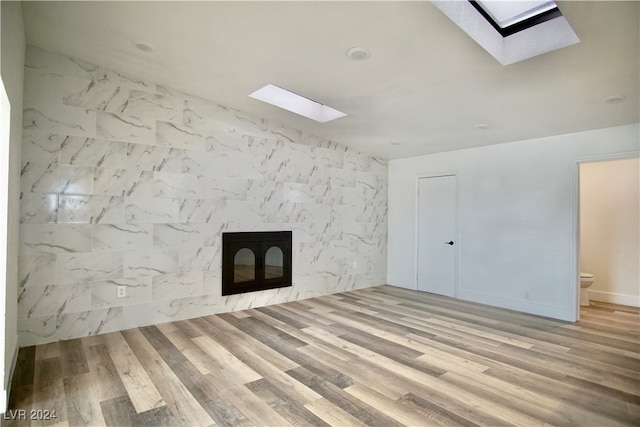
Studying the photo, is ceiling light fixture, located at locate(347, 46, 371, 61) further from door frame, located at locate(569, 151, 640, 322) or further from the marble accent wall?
door frame, located at locate(569, 151, 640, 322)

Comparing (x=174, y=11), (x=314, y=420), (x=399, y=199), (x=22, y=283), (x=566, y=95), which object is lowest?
(x=314, y=420)

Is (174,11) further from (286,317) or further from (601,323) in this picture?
(601,323)

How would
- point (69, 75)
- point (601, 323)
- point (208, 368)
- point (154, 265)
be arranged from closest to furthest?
point (208, 368) < point (69, 75) < point (154, 265) < point (601, 323)

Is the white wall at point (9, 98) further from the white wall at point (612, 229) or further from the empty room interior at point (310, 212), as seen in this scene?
the white wall at point (612, 229)

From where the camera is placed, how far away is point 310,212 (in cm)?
524

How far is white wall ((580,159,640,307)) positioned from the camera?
5039 millimetres

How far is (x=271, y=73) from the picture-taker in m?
3.21

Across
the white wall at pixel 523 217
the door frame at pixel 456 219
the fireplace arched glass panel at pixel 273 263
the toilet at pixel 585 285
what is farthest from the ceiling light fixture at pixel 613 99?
the fireplace arched glass panel at pixel 273 263

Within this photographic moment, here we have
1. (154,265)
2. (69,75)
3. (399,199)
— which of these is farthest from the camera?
(399,199)

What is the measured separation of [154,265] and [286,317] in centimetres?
168

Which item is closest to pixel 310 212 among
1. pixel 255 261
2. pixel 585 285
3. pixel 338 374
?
pixel 255 261

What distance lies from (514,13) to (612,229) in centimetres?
454

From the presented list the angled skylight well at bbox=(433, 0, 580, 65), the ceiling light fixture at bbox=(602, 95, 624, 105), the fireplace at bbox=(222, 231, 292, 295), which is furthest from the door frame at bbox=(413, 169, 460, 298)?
the angled skylight well at bbox=(433, 0, 580, 65)

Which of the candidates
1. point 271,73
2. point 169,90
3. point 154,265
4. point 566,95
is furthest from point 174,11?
point 566,95
